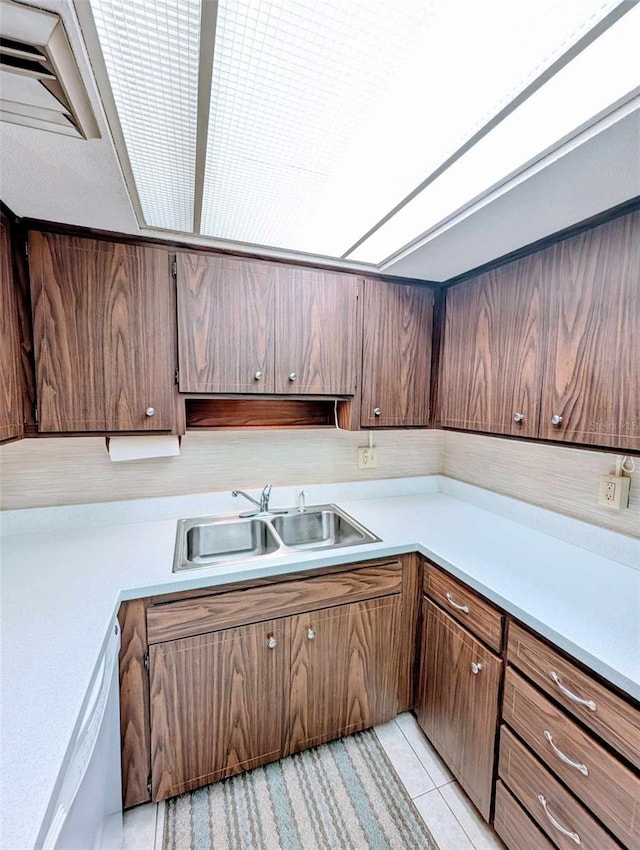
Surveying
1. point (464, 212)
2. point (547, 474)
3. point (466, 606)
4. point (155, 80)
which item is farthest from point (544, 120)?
point (466, 606)

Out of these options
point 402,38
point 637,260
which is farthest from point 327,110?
point 637,260

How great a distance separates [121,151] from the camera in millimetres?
941

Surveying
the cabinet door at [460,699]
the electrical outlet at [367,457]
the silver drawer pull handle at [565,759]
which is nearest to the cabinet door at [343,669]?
the cabinet door at [460,699]

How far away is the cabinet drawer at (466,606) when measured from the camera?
1.17m

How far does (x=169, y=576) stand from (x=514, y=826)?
1315 mm

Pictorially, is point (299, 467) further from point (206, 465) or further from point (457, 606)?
point (457, 606)

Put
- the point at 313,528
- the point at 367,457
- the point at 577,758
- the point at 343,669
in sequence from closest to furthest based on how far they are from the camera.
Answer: the point at 577,758 < the point at 343,669 < the point at 313,528 < the point at 367,457

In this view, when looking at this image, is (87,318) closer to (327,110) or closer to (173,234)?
(173,234)

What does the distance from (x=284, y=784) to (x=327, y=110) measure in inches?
85.7

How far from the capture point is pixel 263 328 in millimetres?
1543

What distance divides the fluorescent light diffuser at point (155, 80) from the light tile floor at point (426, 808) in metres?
2.11

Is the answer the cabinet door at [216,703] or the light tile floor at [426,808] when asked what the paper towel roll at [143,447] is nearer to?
the cabinet door at [216,703]

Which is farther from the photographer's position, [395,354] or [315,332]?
[395,354]

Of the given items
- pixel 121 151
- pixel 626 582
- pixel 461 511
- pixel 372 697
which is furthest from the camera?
pixel 461 511
